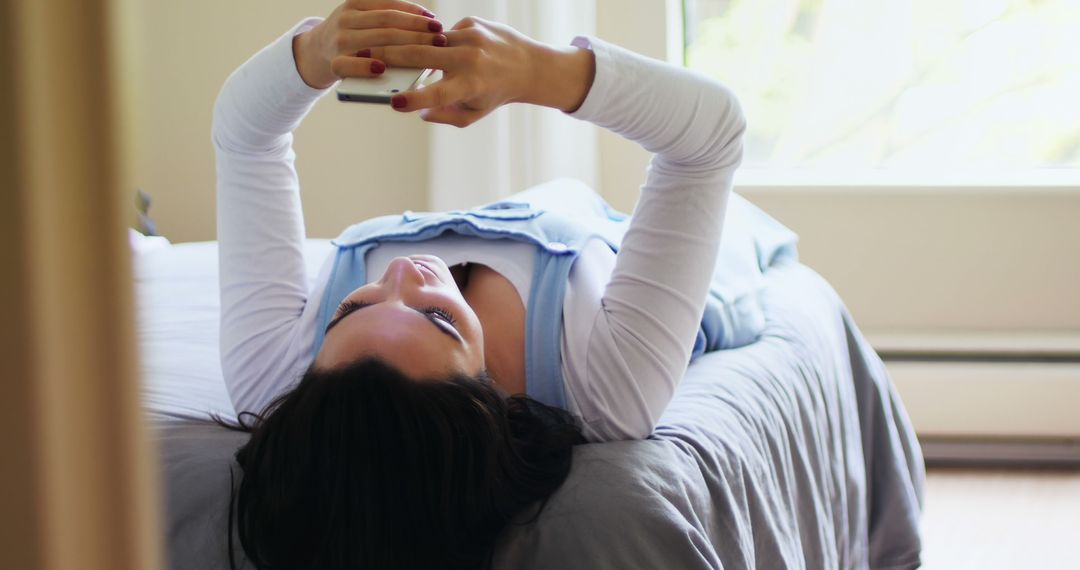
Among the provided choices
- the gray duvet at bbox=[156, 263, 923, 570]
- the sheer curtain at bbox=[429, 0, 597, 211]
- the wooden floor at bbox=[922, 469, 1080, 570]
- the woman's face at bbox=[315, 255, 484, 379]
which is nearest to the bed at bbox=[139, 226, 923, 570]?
the gray duvet at bbox=[156, 263, 923, 570]

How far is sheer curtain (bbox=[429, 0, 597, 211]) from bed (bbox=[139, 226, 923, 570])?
0.90m

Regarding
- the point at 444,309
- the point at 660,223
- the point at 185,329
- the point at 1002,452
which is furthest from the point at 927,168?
the point at 444,309

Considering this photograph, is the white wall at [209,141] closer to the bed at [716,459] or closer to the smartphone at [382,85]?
the bed at [716,459]

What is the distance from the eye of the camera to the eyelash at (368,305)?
1000 mm

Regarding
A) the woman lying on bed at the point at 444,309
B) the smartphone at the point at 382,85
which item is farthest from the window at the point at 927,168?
the smartphone at the point at 382,85

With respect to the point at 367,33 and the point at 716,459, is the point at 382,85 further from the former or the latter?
the point at 716,459

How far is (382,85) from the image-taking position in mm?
946

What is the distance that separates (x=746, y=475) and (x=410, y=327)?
37 centimetres

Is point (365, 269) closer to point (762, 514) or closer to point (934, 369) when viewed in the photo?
point (762, 514)

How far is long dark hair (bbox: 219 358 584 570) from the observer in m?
0.84

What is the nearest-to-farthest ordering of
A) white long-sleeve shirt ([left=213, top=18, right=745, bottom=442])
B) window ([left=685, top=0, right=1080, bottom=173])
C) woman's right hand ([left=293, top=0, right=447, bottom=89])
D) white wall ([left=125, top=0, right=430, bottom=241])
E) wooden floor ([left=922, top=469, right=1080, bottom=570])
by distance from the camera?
woman's right hand ([left=293, top=0, right=447, bottom=89])
white long-sleeve shirt ([left=213, top=18, right=745, bottom=442])
wooden floor ([left=922, top=469, right=1080, bottom=570])
window ([left=685, top=0, right=1080, bottom=173])
white wall ([left=125, top=0, right=430, bottom=241])

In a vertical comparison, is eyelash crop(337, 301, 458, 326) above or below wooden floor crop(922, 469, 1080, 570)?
above

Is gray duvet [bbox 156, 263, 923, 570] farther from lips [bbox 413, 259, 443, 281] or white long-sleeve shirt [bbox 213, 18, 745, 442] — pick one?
lips [bbox 413, 259, 443, 281]

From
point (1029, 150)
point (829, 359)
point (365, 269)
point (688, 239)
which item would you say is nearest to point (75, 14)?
point (688, 239)
